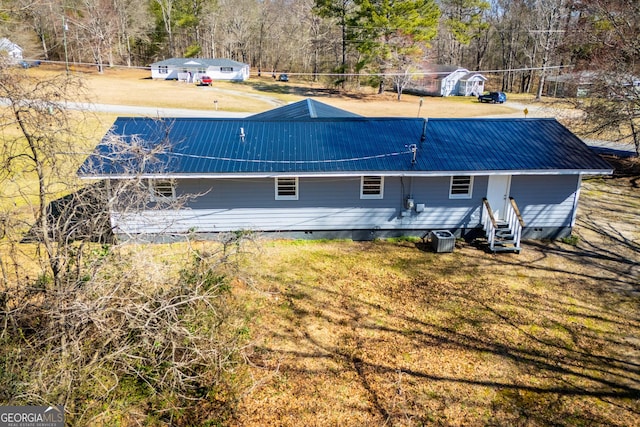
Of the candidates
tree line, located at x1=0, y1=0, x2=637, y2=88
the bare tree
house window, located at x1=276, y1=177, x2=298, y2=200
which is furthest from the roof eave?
Answer: tree line, located at x1=0, y1=0, x2=637, y2=88

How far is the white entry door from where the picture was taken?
14.8 metres

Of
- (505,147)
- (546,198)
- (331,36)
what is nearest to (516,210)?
(546,198)

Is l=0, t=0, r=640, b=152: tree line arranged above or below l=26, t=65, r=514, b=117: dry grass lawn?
above

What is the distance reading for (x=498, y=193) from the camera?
14961 millimetres

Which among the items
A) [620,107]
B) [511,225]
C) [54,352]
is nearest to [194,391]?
[54,352]

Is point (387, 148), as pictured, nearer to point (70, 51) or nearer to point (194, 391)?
point (194, 391)

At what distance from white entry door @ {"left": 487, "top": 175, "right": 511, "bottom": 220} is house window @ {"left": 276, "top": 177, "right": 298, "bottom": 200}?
6378 millimetres

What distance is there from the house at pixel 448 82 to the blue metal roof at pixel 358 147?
4337 centimetres

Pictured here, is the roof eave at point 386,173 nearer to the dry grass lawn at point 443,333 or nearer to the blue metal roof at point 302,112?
the dry grass lawn at point 443,333

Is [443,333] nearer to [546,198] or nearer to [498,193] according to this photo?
[498,193]

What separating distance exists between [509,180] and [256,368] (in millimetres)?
10474

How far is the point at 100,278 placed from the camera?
7102mm

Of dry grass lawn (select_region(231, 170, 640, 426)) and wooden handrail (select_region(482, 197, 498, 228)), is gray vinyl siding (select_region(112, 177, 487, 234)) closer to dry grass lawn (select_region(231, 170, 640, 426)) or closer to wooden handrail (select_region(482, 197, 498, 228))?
wooden handrail (select_region(482, 197, 498, 228))

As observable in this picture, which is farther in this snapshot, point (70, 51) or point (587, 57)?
point (70, 51)
